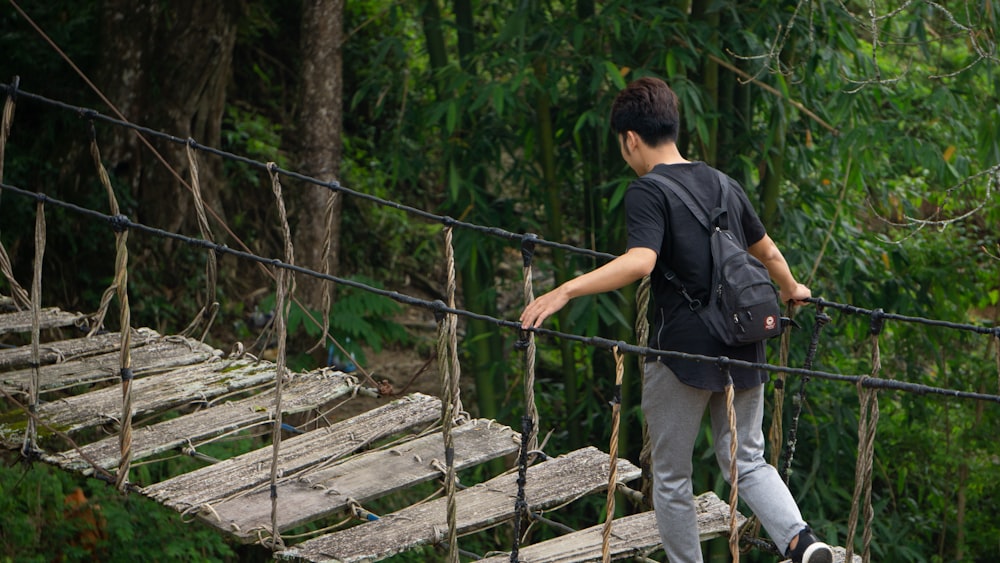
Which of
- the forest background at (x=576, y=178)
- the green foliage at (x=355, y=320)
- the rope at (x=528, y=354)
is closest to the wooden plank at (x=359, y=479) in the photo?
the rope at (x=528, y=354)

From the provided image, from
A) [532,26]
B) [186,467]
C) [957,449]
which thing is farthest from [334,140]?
[957,449]

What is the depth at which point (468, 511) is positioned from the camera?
284cm

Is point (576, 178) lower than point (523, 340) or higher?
lower

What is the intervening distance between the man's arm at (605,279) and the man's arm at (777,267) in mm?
456

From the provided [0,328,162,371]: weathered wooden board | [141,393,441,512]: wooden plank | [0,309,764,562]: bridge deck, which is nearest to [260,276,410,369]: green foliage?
[0,328,162,371]: weathered wooden board

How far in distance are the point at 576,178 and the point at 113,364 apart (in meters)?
2.32

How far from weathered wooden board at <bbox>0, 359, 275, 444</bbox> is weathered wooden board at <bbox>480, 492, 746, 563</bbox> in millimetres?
1169

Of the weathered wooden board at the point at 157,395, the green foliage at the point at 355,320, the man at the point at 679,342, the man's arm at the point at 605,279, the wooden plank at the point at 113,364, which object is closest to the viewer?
the man's arm at the point at 605,279

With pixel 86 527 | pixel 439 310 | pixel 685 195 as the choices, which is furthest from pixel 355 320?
pixel 685 195

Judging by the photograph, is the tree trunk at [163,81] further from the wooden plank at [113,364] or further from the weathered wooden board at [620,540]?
the weathered wooden board at [620,540]

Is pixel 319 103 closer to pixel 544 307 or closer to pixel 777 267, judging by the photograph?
pixel 777 267

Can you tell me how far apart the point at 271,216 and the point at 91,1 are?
1.43 m

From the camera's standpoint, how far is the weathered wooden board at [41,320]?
12.3ft

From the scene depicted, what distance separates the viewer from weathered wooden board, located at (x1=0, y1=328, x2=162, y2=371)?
142 inches
